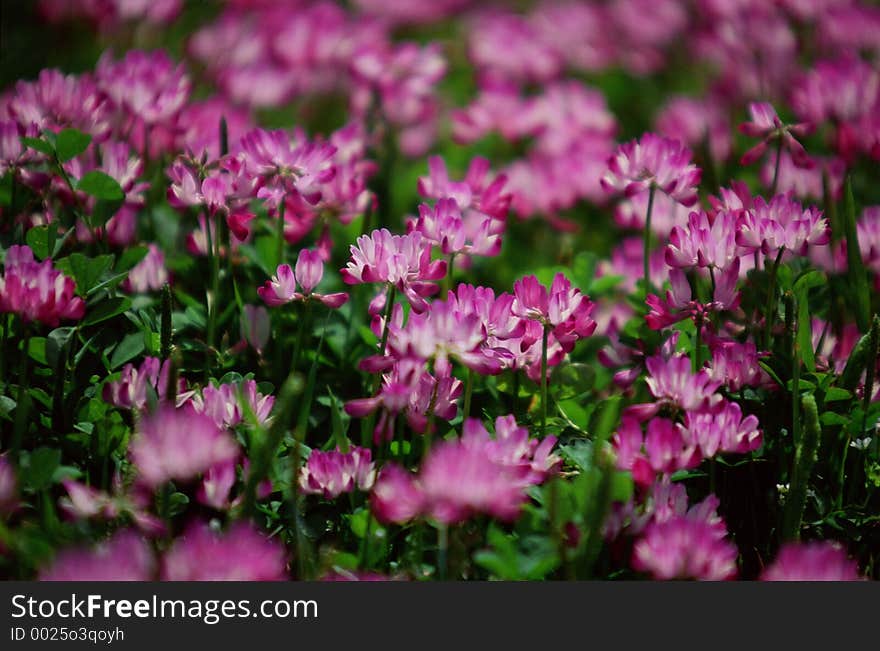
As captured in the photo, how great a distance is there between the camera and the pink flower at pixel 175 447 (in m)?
1.08

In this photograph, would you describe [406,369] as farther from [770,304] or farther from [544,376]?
[770,304]

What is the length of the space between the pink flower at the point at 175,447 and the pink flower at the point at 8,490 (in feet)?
0.49

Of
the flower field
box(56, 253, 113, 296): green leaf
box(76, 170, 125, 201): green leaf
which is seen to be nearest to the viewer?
the flower field

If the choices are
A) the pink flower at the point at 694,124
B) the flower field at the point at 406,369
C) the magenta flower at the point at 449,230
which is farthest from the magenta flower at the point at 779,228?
the pink flower at the point at 694,124

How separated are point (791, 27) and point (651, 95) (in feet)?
1.49

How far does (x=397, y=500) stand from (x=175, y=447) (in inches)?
10.1

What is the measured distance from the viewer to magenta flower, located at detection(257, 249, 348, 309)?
130 cm

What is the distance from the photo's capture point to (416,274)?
4.12 feet

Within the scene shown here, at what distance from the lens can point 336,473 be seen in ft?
4.04

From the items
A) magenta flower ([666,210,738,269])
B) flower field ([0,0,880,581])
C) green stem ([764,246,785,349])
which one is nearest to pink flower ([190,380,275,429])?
flower field ([0,0,880,581])

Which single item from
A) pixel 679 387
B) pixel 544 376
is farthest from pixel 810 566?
pixel 544 376

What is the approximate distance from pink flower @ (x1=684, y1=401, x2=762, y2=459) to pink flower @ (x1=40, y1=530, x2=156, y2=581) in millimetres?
660

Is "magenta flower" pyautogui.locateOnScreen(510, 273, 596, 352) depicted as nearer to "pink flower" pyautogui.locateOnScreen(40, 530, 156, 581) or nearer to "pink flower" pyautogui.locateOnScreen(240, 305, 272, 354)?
"pink flower" pyautogui.locateOnScreen(240, 305, 272, 354)

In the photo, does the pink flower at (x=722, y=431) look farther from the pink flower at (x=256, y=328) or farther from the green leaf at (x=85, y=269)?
the green leaf at (x=85, y=269)
